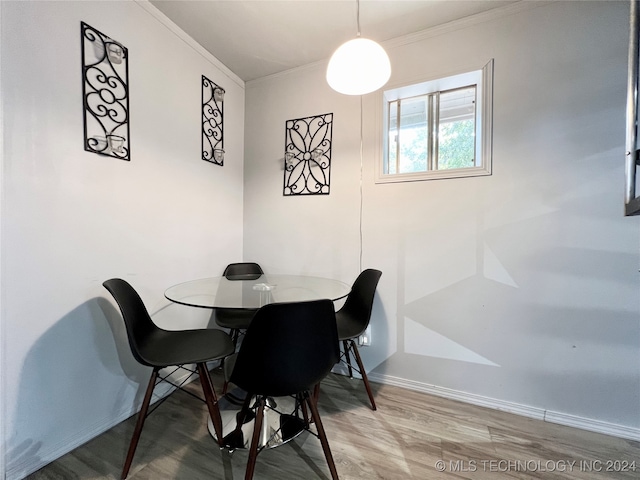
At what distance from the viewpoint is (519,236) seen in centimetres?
177

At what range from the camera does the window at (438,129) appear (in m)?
1.88

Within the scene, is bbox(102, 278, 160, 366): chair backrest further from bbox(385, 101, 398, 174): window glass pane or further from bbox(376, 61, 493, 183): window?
bbox(385, 101, 398, 174): window glass pane

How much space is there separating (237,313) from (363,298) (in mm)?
1051

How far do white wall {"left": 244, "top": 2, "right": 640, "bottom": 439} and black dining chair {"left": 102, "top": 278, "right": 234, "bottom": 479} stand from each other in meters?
1.20

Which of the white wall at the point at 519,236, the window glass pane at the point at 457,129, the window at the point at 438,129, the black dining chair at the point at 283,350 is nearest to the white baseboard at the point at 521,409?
the white wall at the point at 519,236

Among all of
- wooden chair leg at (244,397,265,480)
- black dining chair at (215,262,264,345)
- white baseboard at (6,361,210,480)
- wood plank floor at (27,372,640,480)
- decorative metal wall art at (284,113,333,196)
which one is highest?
decorative metal wall art at (284,113,333,196)

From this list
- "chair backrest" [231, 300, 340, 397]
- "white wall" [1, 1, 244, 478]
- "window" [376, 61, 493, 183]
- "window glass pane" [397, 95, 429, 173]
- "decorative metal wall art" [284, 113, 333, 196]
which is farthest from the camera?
"decorative metal wall art" [284, 113, 333, 196]

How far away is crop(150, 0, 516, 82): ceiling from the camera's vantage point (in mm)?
1764

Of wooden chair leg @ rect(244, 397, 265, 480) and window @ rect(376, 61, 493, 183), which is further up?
window @ rect(376, 61, 493, 183)

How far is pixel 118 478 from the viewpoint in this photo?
1.26 m

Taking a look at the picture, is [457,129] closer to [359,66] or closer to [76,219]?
[359,66]

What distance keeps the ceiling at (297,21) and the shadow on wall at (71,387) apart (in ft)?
6.78

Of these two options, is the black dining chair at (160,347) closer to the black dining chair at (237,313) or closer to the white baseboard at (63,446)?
the black dining chair at (237,313)

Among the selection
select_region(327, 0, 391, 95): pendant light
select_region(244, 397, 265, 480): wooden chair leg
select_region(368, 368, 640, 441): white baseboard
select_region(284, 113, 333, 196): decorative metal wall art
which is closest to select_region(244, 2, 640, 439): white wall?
select_region(368, 368, 640, 441): white baseboard
